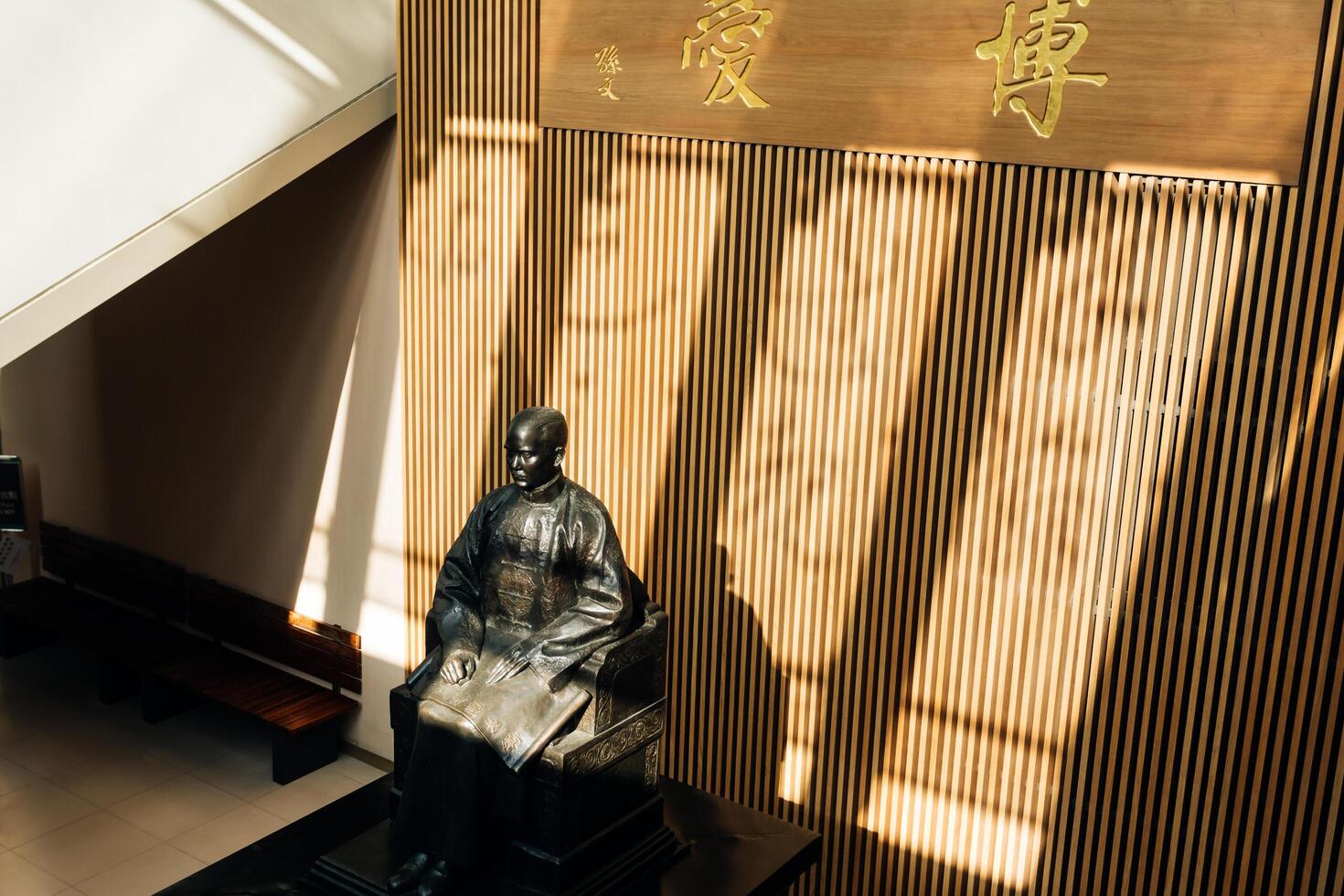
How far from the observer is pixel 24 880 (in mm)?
5207

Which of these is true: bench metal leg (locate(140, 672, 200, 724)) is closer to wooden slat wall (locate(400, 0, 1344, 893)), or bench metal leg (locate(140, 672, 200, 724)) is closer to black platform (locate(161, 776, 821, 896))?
wooden slat wall (locate(400, 0, 1344, 893))

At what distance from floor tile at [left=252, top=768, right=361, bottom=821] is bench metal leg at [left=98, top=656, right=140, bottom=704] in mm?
1315

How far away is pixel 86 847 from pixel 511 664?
2619 mm

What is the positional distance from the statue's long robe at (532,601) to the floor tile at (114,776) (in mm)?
2513

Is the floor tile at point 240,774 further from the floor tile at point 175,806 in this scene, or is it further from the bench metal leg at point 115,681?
the bench metal leg at point 115,681

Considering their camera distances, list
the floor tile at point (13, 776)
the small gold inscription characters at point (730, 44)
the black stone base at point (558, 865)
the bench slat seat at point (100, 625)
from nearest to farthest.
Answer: the black stone base at point (558, 865) < the small gold inscription characters at point (730, 44) < the floor tile at point (13, 776) < the bench slat seat at point (100, 625)

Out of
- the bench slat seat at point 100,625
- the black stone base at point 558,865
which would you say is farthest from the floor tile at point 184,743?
the black stone base at point 558,865

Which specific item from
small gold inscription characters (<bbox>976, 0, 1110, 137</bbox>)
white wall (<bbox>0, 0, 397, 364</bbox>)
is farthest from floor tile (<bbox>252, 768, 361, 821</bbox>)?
small gold inscription characters (<bbox>976, 0, 1110, 137</bbox>)

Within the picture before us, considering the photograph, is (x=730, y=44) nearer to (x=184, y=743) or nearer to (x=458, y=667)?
(x=458, y=667)

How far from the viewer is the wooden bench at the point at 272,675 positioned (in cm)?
604

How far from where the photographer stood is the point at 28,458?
7.86m

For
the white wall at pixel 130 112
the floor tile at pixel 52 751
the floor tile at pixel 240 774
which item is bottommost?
the floor tile at pixel 240 774

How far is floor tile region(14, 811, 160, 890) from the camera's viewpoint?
5.29m

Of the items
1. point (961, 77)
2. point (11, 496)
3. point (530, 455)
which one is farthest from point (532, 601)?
point (11, 496)
